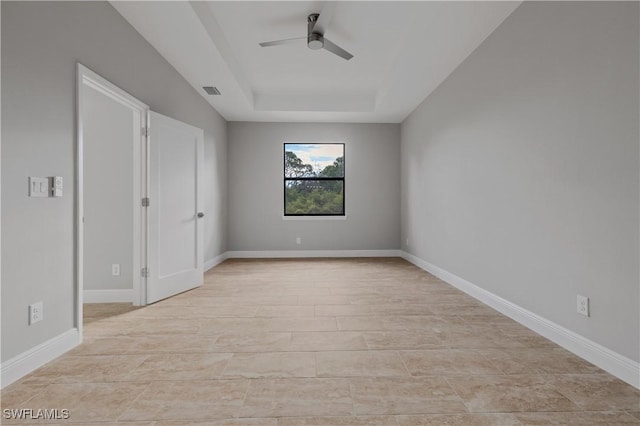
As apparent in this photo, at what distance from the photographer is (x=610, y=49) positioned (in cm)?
185

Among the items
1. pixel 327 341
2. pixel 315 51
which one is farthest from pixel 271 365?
pixel 315 51

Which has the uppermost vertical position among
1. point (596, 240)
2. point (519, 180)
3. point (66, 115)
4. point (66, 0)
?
point (66, 0)

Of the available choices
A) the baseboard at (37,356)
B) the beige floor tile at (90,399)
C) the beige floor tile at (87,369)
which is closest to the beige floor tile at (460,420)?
the beige floor tile at (90,399)

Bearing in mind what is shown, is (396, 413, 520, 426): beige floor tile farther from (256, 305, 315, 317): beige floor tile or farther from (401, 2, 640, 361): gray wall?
(256, 305, 315, 317): beige floor tile

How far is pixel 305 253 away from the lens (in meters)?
6.23

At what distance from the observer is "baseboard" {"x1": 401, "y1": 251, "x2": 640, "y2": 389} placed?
69.2 inches

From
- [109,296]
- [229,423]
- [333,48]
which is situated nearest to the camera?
[229,423]

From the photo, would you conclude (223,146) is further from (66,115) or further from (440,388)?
(440,388)

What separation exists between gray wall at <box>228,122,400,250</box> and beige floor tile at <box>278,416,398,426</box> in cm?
480

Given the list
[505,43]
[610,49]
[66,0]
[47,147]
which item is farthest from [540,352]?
[66,0]

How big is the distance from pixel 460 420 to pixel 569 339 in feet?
4.06

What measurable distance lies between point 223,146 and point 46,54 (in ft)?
12.8

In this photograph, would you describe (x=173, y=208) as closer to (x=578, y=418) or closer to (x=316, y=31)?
(x=316, y=31)

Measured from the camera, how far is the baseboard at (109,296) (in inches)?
128
